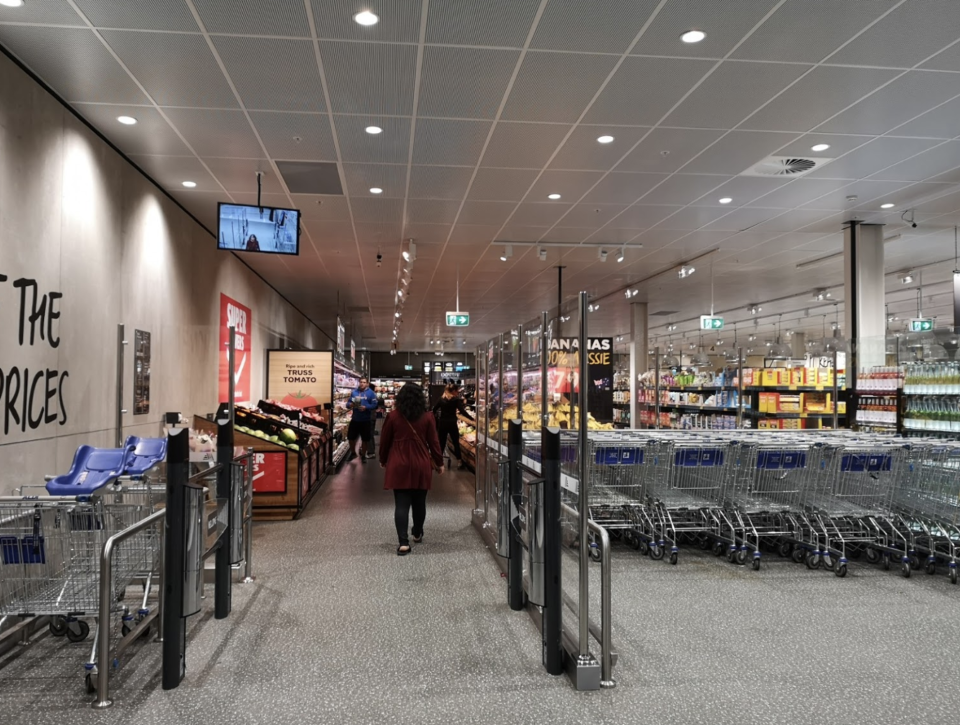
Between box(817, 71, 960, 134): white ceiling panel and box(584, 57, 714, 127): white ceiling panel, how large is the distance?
1.53 meters

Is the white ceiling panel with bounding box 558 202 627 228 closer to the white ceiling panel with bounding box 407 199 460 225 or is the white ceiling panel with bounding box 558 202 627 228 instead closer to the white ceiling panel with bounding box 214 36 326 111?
the white ceiling panel with bounding box 407 199 460 225

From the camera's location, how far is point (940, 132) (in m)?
6.36

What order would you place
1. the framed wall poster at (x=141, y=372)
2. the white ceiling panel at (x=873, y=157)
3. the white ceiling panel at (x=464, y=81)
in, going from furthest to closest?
the framed wall poster at (x=141, y=372)
the white ceiling panel at (x=873, y=157)
the white ceiling panel at (x=464, y=81)

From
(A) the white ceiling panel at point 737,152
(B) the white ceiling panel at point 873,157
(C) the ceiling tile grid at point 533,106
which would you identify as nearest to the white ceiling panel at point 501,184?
(C) the ceiling tile grid at point 533,106

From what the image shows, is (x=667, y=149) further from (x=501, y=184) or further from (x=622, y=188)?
(x=501, y=184)

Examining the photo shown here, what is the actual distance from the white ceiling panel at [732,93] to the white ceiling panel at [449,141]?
65.9 inches

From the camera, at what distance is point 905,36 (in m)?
4.66

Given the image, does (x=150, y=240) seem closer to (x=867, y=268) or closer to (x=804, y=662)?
(x=804, y=662)

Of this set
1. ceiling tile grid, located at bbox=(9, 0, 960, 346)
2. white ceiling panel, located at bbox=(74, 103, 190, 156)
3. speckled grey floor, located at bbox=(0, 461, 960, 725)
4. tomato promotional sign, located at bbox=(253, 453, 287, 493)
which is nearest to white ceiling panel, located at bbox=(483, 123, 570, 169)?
ceiling tile grid, located at bbox=(9, 0, 960, 346)

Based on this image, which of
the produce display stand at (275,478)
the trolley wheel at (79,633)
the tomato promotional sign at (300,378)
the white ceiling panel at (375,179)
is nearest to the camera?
the trolley wheel at (79,633)

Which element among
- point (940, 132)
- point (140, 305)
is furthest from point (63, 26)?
point (940, 132)

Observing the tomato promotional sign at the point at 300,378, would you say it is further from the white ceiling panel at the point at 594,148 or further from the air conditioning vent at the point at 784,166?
the air conditioning vent at the point at 784,166

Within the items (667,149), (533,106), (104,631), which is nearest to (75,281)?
(104,631)

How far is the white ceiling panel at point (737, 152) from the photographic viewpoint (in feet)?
21.2
